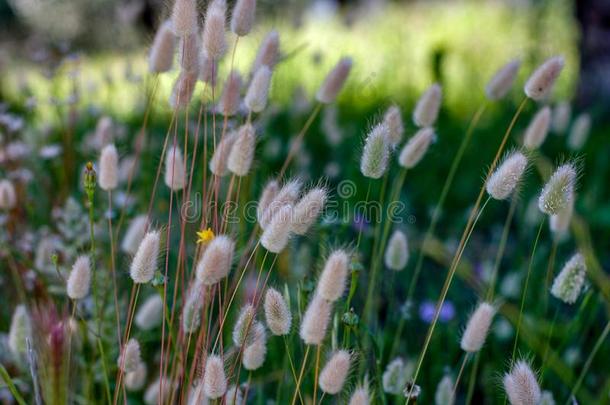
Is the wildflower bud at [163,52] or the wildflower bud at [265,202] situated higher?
the wildflower bud at [163,52]

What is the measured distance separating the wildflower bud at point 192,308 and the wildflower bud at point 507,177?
39cm

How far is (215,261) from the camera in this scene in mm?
765

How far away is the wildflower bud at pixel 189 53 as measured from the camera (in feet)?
3.11

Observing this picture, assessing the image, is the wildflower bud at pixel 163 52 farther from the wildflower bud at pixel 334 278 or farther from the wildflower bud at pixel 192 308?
the wildflower bud at pixel 334 278

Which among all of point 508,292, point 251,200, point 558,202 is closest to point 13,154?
point 251,200

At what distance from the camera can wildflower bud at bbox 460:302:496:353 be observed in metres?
A: 0.87

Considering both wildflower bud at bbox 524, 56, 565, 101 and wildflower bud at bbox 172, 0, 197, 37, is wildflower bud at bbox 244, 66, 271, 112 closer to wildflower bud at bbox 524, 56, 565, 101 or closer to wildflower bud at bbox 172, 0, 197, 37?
wildflower bud at bbox 172, 0, 197, 37

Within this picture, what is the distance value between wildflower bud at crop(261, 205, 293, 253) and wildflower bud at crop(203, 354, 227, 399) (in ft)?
0.44

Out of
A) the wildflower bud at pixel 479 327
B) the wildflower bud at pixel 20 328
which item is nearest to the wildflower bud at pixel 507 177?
the wildflower bud at pixel 479 327

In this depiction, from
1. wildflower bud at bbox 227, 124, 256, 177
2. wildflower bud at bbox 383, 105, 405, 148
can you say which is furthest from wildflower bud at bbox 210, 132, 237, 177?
wildflower bud at bbox 383, 105, 405, 148

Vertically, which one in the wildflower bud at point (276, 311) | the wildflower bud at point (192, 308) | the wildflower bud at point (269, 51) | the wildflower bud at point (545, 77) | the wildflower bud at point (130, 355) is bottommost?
the wildflower bud at point (130, 355)

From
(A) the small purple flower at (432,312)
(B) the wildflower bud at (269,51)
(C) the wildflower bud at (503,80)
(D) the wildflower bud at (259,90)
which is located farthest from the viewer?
(A) the small purple flower at (432,312)

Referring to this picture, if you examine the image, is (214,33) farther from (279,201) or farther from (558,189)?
(558,189)

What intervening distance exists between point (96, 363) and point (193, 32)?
0.65 m
